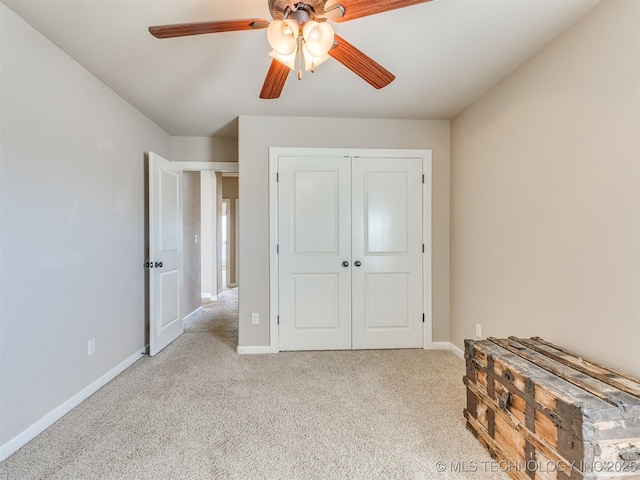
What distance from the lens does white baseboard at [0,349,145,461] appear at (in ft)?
5.36

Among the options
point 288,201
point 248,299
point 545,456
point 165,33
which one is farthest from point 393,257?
point 165,33

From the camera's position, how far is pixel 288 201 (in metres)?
3.07

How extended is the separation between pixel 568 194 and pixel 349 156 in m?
1.82

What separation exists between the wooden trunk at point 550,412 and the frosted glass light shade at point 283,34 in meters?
1.76

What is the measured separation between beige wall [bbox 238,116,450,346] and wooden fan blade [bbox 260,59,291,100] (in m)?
1.16

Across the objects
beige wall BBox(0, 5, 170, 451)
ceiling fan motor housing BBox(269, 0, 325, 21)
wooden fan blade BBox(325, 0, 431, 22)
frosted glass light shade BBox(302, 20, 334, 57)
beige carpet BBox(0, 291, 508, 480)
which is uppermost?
ceiling fan motor housing BBox(269, 0, 325, 21)

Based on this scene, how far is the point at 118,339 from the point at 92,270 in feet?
2.24

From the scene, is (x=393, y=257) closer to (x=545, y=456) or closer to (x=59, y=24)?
(x=545, y=456)

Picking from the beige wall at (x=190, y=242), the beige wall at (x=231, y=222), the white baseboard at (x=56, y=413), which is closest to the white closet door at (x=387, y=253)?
the white baseboard at (x=56, y=413)

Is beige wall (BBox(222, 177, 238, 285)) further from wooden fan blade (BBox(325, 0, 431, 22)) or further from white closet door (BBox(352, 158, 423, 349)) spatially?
wooden fan blade (BBox(325, 0, 431, 22))

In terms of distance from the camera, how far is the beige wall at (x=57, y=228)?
5.42 ft

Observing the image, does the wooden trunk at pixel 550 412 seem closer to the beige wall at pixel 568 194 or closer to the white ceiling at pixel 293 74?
the beige wall at pixel 568 194

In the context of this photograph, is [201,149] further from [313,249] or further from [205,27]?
[205,27]

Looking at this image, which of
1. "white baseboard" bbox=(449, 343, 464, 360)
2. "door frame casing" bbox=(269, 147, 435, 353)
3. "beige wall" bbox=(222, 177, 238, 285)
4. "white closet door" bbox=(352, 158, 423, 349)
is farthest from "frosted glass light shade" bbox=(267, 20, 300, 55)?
"beige wall" bbox=(222, 177, 238, 285)
